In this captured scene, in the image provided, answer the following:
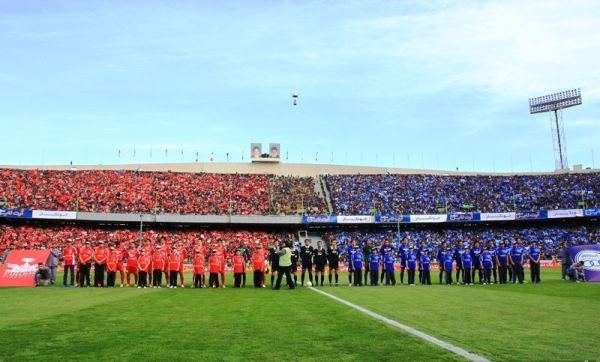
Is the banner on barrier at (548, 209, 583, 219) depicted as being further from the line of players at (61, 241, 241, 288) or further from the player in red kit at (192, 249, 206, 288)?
the player in red kit at (192, 249, 206, 288)

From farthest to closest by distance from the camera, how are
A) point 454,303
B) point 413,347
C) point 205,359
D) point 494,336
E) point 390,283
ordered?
point 390,283, point 454,303, point 494,336, point 413,347, point 205,359

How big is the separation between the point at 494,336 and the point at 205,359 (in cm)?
429

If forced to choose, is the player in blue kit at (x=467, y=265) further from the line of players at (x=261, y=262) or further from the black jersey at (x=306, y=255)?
the black jersey at (x=306, y=255)

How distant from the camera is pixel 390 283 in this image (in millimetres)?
22703

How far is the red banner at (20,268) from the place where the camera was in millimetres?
22172

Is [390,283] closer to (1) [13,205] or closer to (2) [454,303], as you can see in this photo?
(2) [454,303]

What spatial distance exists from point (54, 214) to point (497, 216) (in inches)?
1811

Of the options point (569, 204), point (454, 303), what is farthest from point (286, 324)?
point (569, 204)

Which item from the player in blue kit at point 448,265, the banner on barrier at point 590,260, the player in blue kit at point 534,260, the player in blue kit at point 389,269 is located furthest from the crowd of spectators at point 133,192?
the banner on barrier at point 590,260

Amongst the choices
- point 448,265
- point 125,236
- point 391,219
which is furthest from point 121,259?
point 391,219

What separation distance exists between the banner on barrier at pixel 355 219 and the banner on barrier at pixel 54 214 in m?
27.0

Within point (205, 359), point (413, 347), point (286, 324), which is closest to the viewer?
point (205, 359)

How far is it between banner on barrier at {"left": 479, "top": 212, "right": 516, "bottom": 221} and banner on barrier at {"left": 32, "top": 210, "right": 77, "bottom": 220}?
42.7 metres

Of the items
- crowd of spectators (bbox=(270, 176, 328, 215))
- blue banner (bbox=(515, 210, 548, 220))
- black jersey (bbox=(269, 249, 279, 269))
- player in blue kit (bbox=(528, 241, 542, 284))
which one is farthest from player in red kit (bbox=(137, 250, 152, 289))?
blue banner (bbox=(515, 210, 548, 220))
